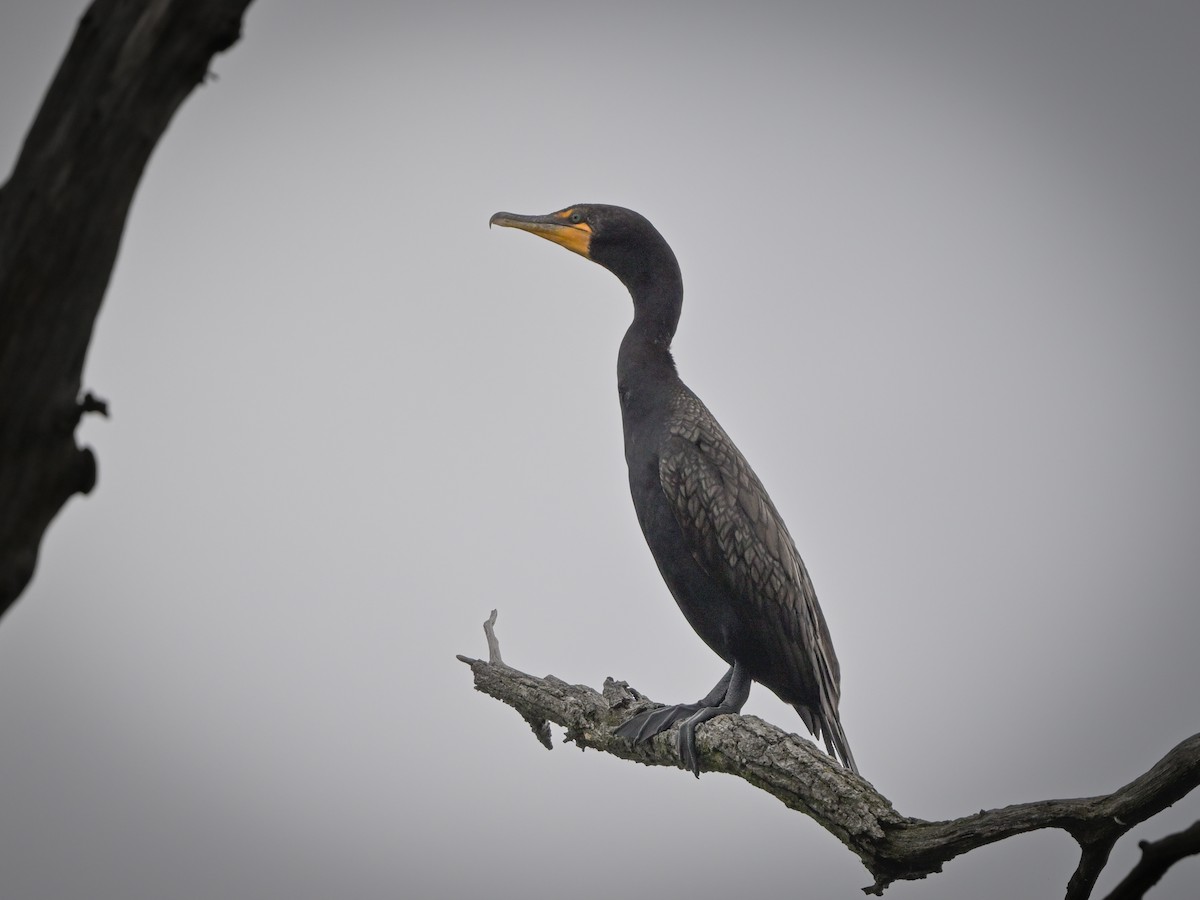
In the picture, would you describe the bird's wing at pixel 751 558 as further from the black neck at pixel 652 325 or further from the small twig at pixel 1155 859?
the small twig at pixel 1155 859

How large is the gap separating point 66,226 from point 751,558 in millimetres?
3134

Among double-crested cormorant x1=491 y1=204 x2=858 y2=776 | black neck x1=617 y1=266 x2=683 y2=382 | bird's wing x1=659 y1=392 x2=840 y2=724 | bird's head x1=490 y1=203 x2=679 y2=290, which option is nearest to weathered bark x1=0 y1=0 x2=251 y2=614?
double-crested cormorant x1=491 y1=204 x2=858 y2=776

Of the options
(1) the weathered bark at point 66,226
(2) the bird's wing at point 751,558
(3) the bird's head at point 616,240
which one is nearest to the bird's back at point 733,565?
(2) the bird's wing at point 751,558

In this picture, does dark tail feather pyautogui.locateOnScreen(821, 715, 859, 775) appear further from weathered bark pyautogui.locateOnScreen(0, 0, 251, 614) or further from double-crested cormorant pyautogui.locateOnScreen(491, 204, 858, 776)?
weathered bark pyautogui.locateOnScreen(0, 0, 251, 614)

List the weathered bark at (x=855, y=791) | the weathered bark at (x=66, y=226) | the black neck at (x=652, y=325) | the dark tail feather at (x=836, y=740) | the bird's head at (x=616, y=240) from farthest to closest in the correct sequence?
the bird's head at (x=616, y=240) < the black neck at (x=652, y=325) < the dark tail feather at (x=836, y=740) < the weathered bark at (x=855, y=791) < the weathered bark at (x=66, y=226)

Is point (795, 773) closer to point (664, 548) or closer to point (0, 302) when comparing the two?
point (664, 548)

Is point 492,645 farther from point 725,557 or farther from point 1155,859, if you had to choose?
point 1155,859

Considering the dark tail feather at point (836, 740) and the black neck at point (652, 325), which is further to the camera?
the black neck at point (652, 325)

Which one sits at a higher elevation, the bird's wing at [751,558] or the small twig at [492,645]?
the bird's wing at [751,558]

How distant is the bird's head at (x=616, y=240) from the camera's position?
4922mm

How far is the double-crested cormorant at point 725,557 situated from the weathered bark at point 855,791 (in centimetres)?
20

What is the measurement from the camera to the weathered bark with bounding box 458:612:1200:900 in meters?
2.46

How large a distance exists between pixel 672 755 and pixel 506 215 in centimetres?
276

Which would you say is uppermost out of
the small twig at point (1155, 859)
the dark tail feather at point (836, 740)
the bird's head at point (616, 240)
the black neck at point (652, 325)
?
the bird's head at point (616, 240)
